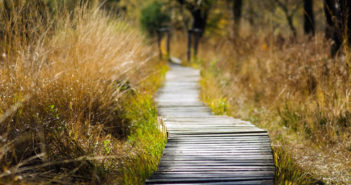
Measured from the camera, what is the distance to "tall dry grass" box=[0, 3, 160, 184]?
2.69 meters

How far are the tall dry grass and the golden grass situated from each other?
1.43 m

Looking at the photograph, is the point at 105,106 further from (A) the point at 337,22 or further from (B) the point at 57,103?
(A) the point at 337,22

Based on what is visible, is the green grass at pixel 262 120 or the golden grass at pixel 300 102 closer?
the green grass at pixel 262 120

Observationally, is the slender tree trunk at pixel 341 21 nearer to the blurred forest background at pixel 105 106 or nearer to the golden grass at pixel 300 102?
the blurred forest background at pixel 105 106

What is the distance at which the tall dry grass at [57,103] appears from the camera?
269 centimetres

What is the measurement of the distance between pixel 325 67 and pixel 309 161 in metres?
1.71

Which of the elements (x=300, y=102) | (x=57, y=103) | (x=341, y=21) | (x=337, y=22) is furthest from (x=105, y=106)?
(x=337, y=22)

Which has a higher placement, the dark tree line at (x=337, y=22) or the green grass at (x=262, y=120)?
the dark tree line at (x=337, y=22)

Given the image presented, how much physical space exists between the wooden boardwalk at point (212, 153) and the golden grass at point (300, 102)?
26 cm

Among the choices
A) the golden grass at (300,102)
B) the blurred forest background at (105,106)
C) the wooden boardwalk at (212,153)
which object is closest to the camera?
the wooden boardwalk at (212,153)

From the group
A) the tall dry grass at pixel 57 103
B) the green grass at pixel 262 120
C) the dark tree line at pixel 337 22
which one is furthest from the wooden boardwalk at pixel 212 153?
the dark tree line at pixel 337 22

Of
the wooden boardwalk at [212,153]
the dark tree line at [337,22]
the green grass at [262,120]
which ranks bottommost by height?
the green grass at [262,120]

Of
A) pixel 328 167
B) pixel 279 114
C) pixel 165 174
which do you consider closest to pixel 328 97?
pixel 279 114

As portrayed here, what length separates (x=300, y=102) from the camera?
464 centimetres
